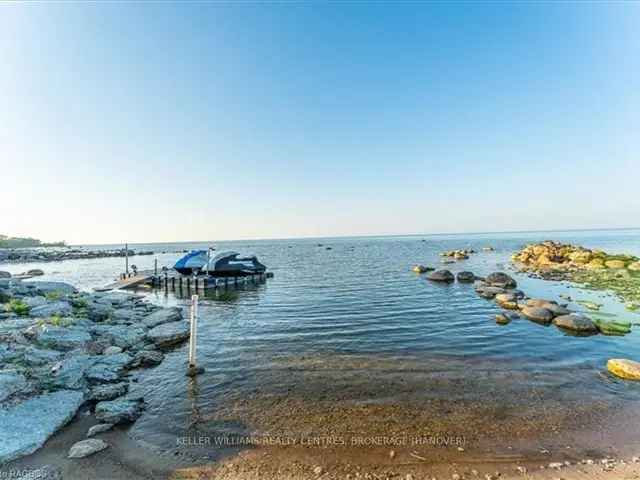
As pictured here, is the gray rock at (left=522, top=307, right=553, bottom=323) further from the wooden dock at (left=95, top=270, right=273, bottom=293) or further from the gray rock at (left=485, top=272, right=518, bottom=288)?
the wooden dock at (left=95, top=270, right=273, bottom=293)

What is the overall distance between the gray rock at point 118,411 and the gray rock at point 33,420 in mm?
564

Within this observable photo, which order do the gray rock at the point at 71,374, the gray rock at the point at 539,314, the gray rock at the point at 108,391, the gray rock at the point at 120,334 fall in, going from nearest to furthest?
the gray rock at the point at 108,391 < the gray rock at the point at 71,374 < the gray rock at the point at 120,334 < the gray rock at the point at 539,314

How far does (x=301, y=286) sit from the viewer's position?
26141 millimetres

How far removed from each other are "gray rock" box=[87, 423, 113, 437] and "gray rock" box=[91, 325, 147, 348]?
523cm

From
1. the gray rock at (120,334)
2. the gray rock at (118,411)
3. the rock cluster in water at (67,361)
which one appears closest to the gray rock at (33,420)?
the rock cluster in water at (67,361)

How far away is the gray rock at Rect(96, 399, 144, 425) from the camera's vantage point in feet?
20.7

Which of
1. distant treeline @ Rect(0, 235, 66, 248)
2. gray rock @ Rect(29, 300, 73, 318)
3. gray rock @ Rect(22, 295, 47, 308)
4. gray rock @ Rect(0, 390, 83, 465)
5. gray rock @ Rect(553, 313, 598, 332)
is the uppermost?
distant treeline @ Rect(0, 235, 66, 248)

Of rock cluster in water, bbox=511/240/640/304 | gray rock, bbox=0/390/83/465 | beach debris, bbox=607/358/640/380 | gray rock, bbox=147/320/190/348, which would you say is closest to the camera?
gray rock, bbox=0/390/83/465

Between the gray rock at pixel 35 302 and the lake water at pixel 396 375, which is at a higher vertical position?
the gray rock at pixel 35 302

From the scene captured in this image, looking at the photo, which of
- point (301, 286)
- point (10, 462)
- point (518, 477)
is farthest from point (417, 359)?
point (301, 286)

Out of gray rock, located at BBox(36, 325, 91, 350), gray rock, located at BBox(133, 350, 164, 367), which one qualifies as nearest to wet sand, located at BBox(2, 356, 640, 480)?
gray rock, located at BBox(133, 350, 164, 367)

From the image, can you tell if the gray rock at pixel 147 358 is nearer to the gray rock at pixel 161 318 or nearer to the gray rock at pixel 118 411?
the gray rock at pixel 118 411

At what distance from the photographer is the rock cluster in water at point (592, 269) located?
20.1 m

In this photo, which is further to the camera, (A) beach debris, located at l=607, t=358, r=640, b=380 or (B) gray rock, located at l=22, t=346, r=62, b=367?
(A) beach debris, located at l=607, t=358, r=640, b=380
